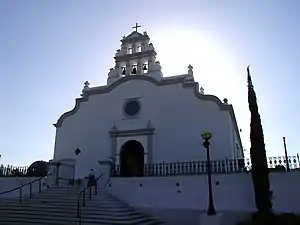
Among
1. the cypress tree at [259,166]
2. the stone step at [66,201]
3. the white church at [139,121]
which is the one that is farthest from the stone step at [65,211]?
the cypress tree at [259,166]

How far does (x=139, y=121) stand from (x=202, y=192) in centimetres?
644

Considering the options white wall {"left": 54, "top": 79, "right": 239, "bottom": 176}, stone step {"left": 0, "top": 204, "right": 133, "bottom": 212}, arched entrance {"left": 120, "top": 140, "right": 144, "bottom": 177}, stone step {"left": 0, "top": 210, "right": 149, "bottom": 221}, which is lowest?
stone step {"left": 0, "top": 210, "right": 149, "bottom": 221}

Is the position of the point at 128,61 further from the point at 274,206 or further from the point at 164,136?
the point at 274,206

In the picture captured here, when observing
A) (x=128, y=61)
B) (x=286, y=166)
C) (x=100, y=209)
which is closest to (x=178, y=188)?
(x=100, y=209)

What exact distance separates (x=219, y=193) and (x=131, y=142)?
22.6 feet

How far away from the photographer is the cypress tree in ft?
32.7

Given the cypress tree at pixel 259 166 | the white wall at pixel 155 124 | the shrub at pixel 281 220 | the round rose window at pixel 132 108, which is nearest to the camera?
the shrub at pixel 281 220

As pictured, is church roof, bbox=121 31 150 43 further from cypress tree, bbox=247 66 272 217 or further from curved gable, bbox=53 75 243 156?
cypress tree, bbox=247 66 272 217

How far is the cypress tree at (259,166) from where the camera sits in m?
9.96

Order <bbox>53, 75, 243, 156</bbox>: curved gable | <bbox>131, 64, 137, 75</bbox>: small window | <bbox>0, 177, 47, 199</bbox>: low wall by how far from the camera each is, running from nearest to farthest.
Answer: <bbox>0, 177, 47, 199</bbox>: low wall < <bbox>53, 75, 243, 156</bbox>: curved gable < <bbox>131, 64, 137, 75</bbox>: small window

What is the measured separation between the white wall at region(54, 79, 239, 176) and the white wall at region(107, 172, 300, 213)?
3.07 meters

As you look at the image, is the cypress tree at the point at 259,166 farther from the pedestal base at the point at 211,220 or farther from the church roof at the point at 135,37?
the church roof at the point at 135,37

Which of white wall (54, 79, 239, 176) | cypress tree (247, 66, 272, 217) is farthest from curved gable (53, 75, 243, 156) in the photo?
cypress tree (247, 66, 272, 217)

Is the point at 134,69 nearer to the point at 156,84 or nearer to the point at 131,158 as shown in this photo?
the point at 156,84
